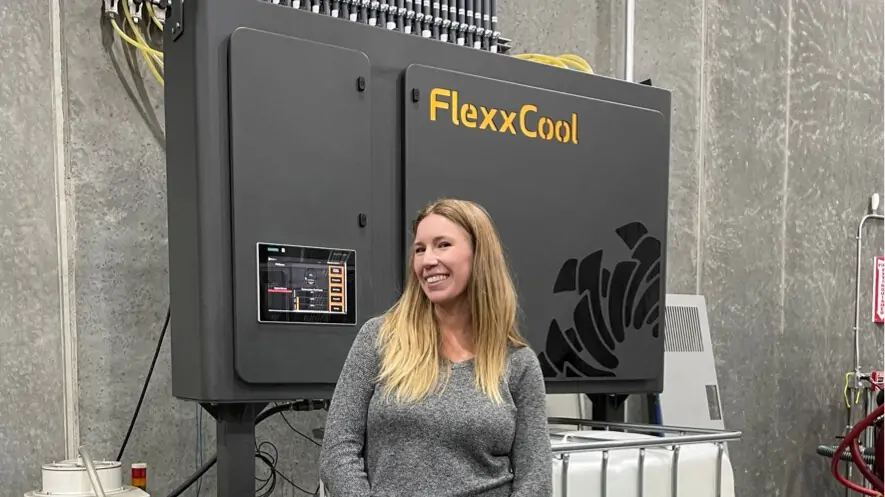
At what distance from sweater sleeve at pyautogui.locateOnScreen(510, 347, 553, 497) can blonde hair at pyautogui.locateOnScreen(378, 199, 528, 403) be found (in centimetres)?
5

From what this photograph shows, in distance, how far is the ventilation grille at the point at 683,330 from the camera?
3248 millimetres

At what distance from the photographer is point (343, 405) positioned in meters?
1.49

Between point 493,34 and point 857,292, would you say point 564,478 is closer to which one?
point 493,34

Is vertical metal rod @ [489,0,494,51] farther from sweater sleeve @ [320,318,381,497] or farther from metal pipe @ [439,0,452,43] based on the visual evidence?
sweater sleeve @ [320,318,381,497]

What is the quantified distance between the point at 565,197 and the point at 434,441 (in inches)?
38.9

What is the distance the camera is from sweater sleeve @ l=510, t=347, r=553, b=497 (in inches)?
59.1

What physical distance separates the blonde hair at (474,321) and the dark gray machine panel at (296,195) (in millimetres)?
331

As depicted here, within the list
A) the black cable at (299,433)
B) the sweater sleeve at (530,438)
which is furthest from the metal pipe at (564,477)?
the black cable at (299,433)

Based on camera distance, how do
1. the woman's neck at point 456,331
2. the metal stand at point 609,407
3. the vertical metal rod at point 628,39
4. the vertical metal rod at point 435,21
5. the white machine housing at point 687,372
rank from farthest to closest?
the vertical metal rod at point 628,39 → the white machine housing at point 687,372 → the metal stand at point 609,407 → the vertical metal rod at point 435,21 → the woman's neck at point 456,331

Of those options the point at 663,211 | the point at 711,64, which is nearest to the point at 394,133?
the point at 663,211

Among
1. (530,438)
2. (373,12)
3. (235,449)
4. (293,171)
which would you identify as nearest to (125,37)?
(373,12)

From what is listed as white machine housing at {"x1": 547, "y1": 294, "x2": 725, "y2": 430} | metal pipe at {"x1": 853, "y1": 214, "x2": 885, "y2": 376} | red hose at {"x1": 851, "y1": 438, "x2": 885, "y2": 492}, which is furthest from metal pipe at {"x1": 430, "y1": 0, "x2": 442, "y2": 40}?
metal pipe at {"x1": 853, "y1": 214, "x2": 885, "y2": 376}

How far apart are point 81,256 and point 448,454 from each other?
52.3 inches

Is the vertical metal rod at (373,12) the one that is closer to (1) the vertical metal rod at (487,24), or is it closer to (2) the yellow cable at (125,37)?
(1) the vertical metal rod at (487,24)
